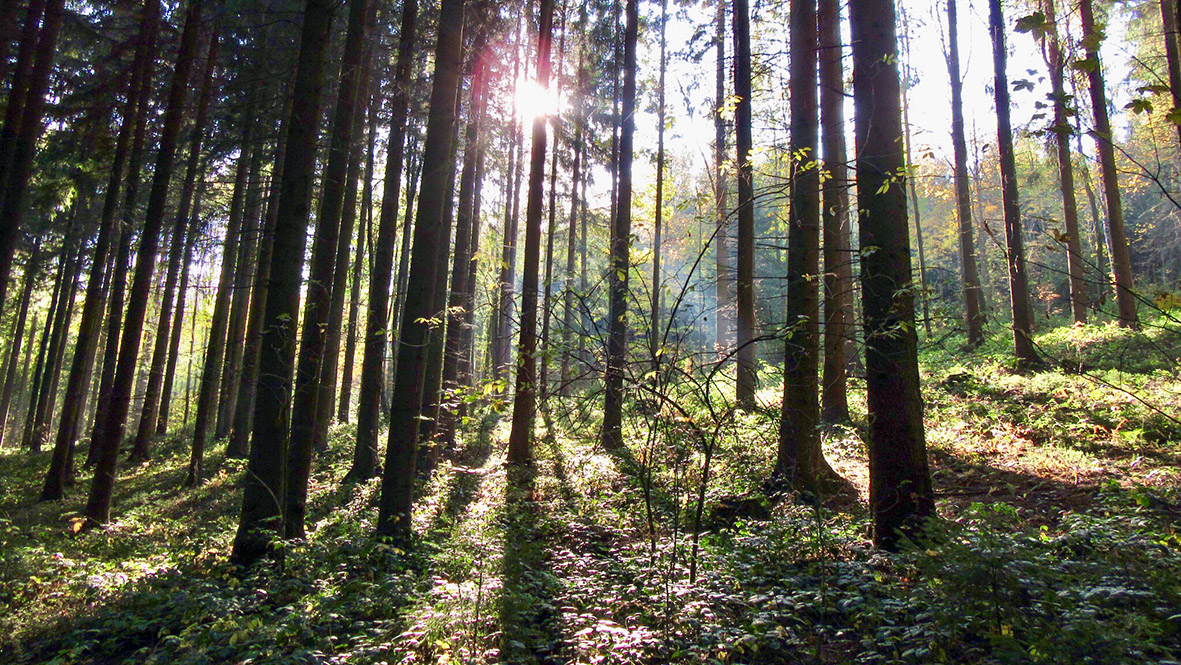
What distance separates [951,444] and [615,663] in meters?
7.38

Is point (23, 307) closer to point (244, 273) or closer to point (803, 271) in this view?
point (244, 273)

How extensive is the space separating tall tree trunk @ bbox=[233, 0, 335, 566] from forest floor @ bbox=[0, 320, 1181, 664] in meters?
0.46

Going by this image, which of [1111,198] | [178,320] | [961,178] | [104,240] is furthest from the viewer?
[178,320]

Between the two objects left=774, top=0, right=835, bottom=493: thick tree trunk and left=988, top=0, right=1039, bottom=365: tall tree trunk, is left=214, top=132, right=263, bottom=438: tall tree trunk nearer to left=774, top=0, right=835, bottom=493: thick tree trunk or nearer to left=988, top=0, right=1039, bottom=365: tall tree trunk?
left=774, top=0, right=835, bottom=493: thick tree trunk

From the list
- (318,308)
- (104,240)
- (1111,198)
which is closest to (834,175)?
(318,308)

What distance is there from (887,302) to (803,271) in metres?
2.09

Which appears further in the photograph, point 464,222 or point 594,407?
point 464,222

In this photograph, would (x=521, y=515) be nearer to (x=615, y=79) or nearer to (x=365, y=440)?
(x=365, y=440)

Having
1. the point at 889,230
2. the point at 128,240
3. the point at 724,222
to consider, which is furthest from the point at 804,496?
the point at 128,240

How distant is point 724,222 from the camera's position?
14.8 ft

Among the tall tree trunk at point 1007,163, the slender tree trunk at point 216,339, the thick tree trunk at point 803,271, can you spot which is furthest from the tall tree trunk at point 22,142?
the tall tree trunk at point 1007,163

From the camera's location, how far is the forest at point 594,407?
370 centimetres

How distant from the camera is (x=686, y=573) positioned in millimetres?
4637

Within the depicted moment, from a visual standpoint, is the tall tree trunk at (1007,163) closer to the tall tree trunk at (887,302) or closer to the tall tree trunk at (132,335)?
the tall tree trunk at (887,302)
